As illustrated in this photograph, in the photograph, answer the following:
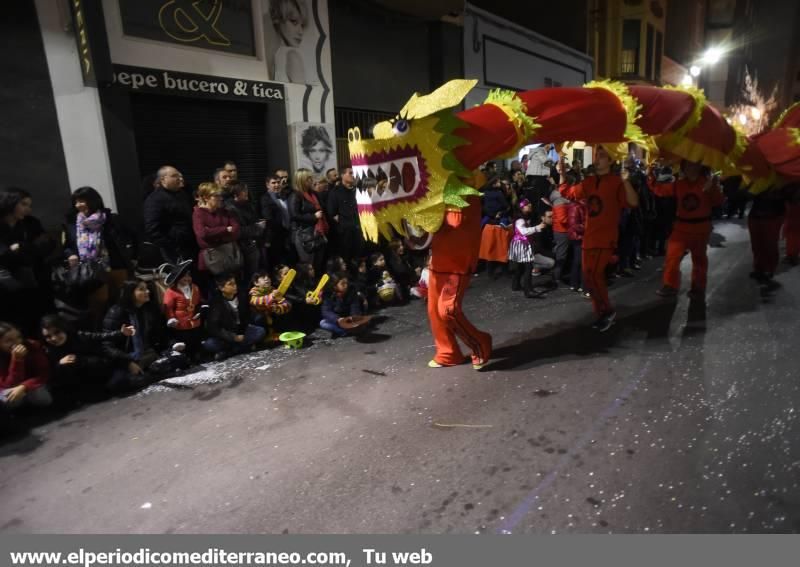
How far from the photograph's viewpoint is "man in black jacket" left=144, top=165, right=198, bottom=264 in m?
4.81

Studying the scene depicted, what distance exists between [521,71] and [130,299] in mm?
12364

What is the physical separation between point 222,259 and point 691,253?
5209 mm

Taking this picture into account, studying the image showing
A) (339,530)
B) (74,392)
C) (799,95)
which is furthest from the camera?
(799,95)

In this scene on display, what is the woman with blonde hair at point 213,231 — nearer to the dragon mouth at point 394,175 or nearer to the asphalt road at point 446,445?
the asphalt road at point 446,445

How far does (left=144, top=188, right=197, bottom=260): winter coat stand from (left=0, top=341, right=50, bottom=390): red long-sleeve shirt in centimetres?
145

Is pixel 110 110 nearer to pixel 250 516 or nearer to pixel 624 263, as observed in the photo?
pixel 250 516

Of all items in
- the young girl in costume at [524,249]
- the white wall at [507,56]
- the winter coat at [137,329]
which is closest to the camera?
the winter coat at [137,329]

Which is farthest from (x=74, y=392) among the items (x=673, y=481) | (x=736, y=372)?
(x=736, y=372)

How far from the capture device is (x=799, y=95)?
3005 centimetres

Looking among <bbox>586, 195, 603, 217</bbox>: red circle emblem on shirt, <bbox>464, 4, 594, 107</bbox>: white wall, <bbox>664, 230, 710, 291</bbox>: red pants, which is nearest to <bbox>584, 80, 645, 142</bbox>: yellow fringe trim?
<bbox>586, 195, 603, 217</bbox>: red circle emblem on shirt

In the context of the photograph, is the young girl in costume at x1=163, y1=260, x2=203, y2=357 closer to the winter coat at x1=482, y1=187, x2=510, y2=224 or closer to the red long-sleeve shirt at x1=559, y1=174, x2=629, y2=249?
the red long-sleeve shirt at x1=559, y1=174, x2=629, y2=249

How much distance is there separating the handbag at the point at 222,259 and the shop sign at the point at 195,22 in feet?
10.3

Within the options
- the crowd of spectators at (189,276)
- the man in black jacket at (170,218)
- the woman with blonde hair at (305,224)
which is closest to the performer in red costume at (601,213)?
the crowd of spectators at (189,276)

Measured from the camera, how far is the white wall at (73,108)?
5.27 m
